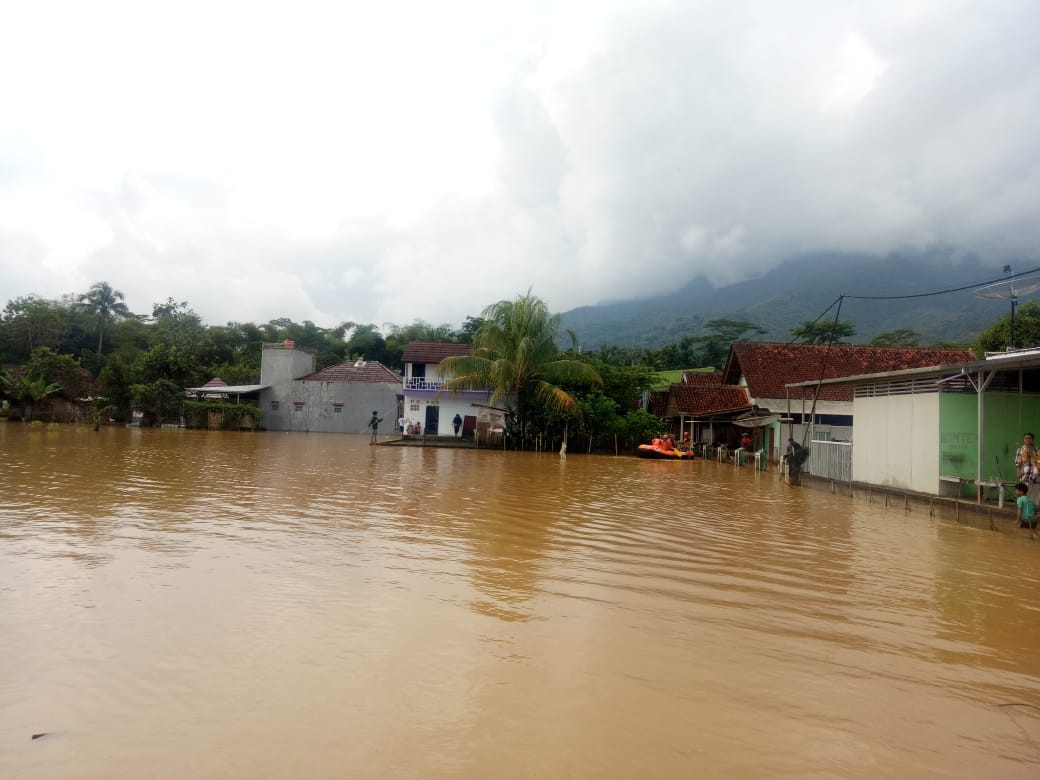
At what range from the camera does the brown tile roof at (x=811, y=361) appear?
1098 inches

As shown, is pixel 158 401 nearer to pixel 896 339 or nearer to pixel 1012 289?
pixel 1012 289

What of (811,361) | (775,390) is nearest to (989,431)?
(775,390)

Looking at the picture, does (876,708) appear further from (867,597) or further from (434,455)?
(434,455)

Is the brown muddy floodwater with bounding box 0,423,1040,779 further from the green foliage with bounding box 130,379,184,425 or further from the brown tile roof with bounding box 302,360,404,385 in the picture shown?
the brown tile roof with bounding box 302,360,404,385

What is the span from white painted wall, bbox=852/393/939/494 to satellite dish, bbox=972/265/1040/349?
2282 millimetres

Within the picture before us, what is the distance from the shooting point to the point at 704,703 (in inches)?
151

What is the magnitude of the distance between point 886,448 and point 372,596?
12.8 metres

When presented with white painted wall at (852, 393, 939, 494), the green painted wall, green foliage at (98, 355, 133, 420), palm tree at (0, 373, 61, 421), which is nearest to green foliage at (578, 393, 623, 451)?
white painted wall at (852, 393, 939, 494)

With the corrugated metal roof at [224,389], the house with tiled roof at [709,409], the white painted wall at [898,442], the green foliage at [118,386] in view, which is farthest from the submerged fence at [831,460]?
the green foliage at [118,386]

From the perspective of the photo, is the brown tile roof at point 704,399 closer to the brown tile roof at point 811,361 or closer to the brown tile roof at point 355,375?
the brown tile roof at point 811,361

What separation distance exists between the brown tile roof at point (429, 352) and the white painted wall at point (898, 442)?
21.0 m

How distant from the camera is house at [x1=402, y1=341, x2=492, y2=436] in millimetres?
33438

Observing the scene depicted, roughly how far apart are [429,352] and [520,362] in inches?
322

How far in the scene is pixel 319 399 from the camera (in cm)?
3869
